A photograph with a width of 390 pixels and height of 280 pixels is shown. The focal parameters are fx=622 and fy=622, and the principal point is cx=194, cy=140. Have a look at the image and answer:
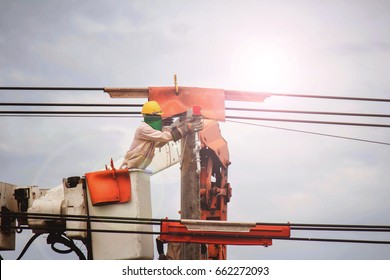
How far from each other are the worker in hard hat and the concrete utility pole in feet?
0.67

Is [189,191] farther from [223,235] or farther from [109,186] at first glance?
[109,186]

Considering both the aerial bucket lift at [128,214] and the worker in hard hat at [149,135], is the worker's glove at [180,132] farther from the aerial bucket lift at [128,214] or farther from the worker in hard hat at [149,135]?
the aerial bucket lift at [128,214]

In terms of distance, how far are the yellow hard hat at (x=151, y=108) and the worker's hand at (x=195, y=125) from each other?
0.76m

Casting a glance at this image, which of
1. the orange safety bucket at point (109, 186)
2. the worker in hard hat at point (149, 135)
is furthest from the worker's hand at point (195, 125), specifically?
the orange safety bucket at point (109, 186)

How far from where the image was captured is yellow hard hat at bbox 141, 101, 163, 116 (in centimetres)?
1106

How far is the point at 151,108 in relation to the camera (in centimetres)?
1109

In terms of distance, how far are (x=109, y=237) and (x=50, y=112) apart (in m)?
3.05

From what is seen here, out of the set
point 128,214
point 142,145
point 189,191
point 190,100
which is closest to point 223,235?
point 189,191

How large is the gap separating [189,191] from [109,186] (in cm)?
142

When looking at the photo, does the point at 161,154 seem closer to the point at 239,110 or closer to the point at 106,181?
the point at 239,110

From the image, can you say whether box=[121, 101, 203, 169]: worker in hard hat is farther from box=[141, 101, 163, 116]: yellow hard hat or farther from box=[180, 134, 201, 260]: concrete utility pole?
box=[180, 134, 201, 260]: concrete utility pole

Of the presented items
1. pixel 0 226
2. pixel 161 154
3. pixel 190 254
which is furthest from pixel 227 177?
pixel 0 226

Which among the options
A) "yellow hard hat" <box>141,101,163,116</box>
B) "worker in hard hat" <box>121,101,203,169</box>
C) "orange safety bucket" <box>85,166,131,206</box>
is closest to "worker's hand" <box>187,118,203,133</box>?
"worker in hard hat" <box>121,101,203,169</box>

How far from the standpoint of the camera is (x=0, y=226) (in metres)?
11.1
